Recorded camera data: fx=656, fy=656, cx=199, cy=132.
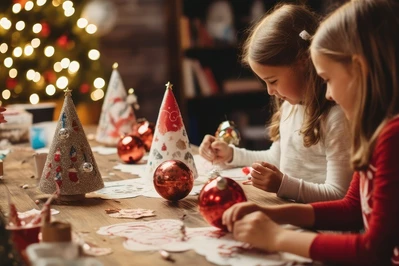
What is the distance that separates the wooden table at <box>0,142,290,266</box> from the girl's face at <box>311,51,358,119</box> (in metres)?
0.41

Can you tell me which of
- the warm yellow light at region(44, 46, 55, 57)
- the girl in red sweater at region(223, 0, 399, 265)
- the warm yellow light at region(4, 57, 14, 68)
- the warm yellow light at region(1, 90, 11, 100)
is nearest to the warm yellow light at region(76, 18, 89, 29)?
the warm yellow light at region(44, 46, 55, 57)

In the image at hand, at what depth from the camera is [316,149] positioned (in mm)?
1835

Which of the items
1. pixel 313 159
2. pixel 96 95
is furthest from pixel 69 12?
pixel 313 159

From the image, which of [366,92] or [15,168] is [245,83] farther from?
[366,92]

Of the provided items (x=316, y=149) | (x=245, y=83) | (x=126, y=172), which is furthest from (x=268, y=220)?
(x=245, y=83)

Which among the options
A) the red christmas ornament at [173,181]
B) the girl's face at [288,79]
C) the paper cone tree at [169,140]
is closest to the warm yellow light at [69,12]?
the paper cone tree at [169,140]

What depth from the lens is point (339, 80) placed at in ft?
4.27

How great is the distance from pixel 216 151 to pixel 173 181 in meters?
0.50

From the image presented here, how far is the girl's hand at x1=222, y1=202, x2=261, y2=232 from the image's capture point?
4.36ft

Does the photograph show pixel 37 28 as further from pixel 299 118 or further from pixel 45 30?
pixel 299 118

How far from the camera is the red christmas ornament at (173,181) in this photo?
5.45 feet

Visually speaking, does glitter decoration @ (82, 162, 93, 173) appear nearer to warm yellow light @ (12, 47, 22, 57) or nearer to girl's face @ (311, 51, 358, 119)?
girl's face @ (311, 51, 358, 119)

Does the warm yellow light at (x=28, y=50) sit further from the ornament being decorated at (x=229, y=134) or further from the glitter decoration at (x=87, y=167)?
the glitter decoration at (x=87, y=167)

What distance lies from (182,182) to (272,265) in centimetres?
53
